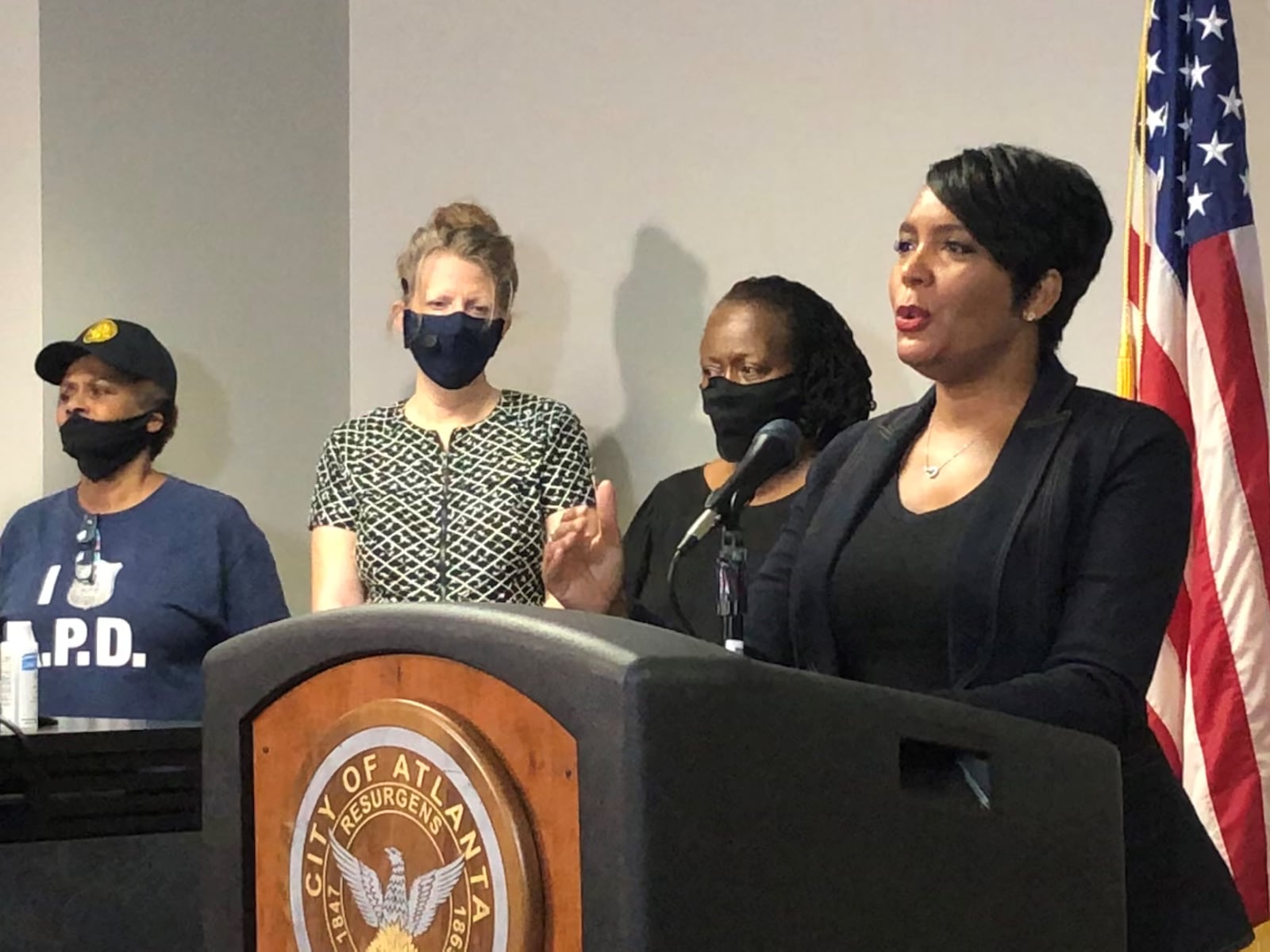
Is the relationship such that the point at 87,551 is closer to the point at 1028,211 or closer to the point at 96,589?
the point at 96,589

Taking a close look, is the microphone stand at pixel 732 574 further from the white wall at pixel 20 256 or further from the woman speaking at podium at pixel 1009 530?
the white wall at pixel 20 256

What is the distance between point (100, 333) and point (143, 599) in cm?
56

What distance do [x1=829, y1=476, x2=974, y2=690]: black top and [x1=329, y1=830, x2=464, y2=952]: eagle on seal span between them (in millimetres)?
686

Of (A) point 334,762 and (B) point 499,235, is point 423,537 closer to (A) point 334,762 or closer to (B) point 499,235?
(B) point 499,235

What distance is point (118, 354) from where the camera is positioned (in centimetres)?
324

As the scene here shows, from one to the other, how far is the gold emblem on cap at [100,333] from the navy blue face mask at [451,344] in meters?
0.69

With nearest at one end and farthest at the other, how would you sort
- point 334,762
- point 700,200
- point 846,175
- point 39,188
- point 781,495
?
1. point 334,762
2. point 781,495
3. point 846,175
4. point 700,200
5. point 39,188

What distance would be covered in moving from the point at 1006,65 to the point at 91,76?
215cm

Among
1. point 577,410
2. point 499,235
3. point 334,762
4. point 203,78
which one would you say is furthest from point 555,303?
point 334,762

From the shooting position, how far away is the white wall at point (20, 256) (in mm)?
3721

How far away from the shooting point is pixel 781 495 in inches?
108

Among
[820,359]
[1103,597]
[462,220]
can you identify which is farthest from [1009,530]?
[462,220]

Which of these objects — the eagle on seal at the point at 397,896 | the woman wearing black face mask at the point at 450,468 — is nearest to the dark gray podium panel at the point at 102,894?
the woman wearing black face mask at the point at 450,468

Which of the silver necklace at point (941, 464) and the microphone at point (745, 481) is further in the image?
the silver necklace at point (941, 464)
